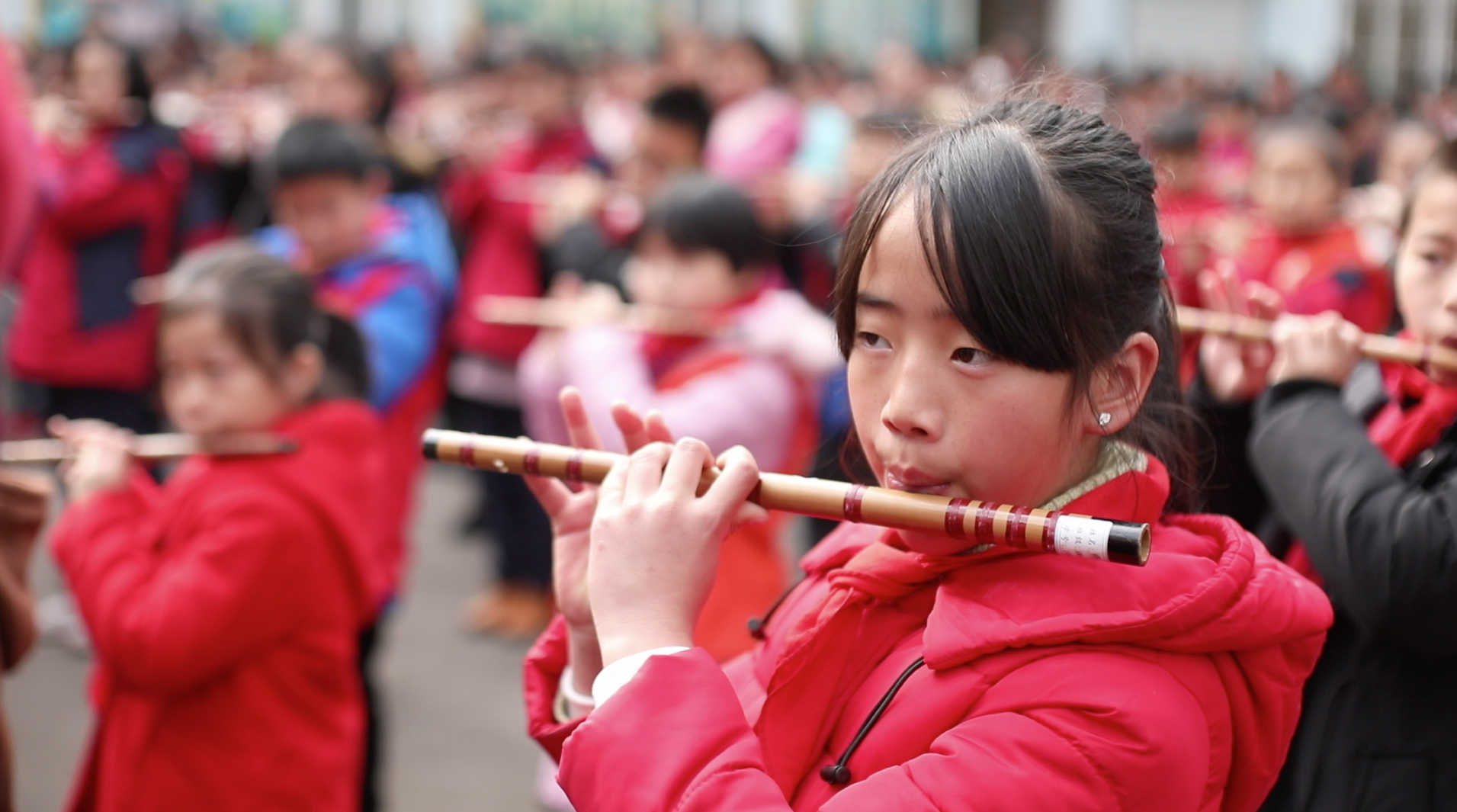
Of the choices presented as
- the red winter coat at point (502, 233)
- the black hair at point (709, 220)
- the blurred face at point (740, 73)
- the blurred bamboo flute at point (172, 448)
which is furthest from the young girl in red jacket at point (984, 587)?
the blurred face at point (740, 73)

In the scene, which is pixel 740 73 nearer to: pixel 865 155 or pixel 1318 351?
pixel 865 155

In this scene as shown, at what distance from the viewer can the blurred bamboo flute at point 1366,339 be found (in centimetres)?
175

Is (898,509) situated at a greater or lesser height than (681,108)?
greater

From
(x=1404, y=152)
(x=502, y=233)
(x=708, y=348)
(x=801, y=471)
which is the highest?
(x=708, y=348)

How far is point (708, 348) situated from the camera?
3.31m

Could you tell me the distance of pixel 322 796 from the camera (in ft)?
7.57

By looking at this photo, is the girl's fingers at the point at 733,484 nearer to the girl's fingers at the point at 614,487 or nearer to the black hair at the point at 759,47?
the girl's fingers at the point at 614,487

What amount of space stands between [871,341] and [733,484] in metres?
0.18

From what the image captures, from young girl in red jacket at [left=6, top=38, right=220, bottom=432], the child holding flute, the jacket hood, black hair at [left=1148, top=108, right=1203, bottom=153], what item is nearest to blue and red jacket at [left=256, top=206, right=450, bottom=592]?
the child holding flute

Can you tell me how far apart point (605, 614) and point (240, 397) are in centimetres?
138

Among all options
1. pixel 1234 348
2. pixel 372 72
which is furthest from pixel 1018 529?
pixel 372 72

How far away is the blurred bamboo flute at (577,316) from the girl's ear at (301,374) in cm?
97

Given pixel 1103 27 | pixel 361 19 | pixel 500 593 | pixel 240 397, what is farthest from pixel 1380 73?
pixel 240 397

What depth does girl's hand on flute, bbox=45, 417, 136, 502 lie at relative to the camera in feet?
7.66
